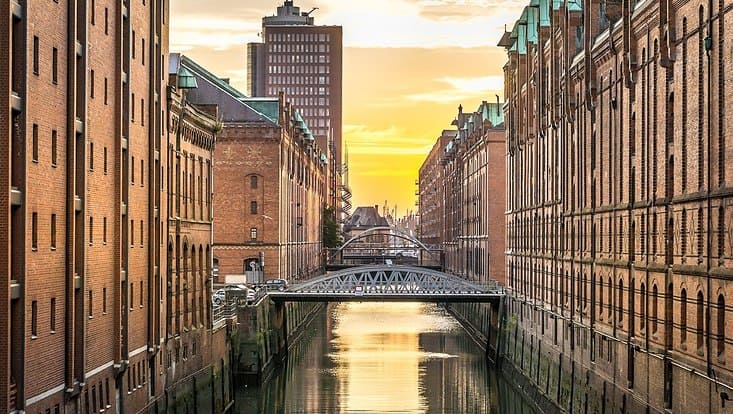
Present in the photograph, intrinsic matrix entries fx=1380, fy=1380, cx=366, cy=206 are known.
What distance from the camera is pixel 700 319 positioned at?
34.8 metres

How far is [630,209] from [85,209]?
61.8ft

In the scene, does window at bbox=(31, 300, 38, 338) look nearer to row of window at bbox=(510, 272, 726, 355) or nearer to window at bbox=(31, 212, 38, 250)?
window at bbox=(31, 212, 38, 250)

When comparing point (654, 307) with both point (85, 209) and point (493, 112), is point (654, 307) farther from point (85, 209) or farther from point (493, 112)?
point (493, 112)

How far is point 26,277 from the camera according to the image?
28.0 meters

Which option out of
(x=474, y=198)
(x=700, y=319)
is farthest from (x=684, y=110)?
(x=474, y=198)

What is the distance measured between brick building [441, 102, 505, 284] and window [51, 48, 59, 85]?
63.5m

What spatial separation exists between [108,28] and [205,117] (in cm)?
1851

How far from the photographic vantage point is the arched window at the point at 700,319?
3456 cm

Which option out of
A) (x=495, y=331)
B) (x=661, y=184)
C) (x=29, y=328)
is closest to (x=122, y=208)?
(x=29, y=328)

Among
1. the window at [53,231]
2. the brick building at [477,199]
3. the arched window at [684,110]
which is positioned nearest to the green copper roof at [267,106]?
the brick building at [477,199]

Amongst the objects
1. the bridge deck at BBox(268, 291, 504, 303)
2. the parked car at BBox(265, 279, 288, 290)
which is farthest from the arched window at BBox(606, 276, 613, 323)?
the parked car at BBox(265, 279, 288, 290)

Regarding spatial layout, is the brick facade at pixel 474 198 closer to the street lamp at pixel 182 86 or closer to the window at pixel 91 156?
the street lamp at pixel 182 86

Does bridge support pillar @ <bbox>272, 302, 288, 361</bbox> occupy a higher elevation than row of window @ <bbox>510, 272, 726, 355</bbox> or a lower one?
lower

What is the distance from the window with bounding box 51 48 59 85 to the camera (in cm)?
3030
